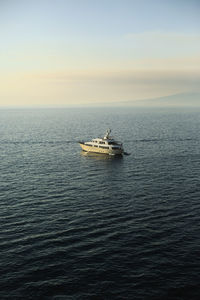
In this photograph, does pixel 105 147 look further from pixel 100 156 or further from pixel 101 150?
pixel 100 156

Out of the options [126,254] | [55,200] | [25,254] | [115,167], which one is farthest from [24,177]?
[126,254]

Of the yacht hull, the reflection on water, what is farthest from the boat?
the reflection on water

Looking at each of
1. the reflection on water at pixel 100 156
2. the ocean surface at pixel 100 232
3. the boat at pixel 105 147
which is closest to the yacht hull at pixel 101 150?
the boat at pixel 105 147

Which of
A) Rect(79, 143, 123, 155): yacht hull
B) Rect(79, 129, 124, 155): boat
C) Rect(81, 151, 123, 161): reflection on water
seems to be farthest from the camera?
Rect(79, 129, 124, 155): boat

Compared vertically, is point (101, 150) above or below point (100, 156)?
above

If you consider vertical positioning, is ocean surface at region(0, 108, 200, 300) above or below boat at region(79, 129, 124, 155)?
below

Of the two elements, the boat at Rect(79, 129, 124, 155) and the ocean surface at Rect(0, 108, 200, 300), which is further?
the boat at Rect(79, 129, 124, 155)

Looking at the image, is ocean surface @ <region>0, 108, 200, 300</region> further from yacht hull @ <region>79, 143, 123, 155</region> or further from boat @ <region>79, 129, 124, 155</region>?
boat @ <region>79, 129, 124, 155</region>

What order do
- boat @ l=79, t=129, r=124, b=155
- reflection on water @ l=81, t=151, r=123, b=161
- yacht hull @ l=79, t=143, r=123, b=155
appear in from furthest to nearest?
1. boat @ l=79, t=129, r=124, b=155
2. yacht hull @ l=79, t=143, r=123, b=155
3. reflection on water @ l=81, t=151, r=123, b=161

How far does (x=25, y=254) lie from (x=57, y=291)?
33.2ft

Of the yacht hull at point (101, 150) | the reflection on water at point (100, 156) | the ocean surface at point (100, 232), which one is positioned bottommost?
the ocean surface at point (100, 232)

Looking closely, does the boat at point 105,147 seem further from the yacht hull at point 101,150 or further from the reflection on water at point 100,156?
the reflection on water at point 100,156

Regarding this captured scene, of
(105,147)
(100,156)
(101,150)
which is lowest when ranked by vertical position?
(100,156)

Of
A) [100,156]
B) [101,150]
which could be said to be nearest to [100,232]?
[100,156]
